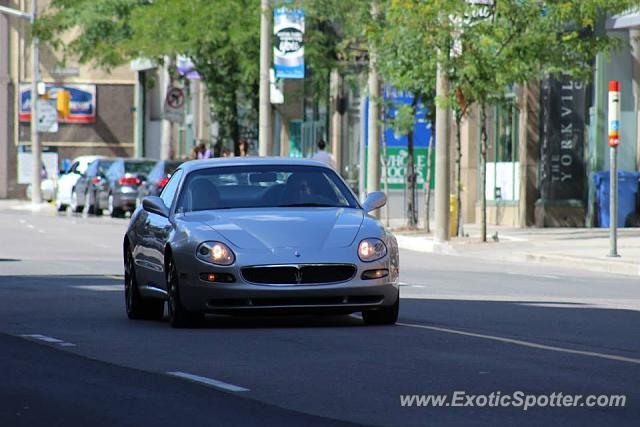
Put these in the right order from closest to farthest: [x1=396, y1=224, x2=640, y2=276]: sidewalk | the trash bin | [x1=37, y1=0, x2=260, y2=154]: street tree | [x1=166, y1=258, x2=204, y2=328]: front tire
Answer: [x1=166, y1=258, x2=204, y2=328]: front tire, [x1=396, y1=224, x2=640, y2=276]: sidewalk, the trash bin, [x1=37, y1=0, x2=260, y2=154]: street tree

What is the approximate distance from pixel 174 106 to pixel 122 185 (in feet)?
19.4

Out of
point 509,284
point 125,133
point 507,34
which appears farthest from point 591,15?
point 125,133

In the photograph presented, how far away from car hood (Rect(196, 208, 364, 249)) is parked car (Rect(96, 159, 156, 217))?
112 feet

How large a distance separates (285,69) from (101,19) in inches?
507

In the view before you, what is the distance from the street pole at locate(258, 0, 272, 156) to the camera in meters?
43.7

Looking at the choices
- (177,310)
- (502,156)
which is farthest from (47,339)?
(502,156)

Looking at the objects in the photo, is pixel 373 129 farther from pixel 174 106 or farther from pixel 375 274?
pixel 375 274

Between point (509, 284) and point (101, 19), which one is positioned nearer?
point (509, 284)

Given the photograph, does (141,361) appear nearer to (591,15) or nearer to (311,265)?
(311,265)

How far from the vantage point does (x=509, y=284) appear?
22641mm

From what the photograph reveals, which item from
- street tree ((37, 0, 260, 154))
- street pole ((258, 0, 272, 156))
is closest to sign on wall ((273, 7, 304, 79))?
street pole ((258, 0, 272, 156))

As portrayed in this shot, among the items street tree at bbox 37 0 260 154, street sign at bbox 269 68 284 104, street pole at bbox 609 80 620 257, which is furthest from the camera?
street tree at bbox 37 0 260 154

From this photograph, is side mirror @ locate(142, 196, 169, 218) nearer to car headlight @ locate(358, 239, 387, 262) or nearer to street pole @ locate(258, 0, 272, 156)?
car headlight @ locate(358, 239, 387, 262)

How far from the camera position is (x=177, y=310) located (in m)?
14.7
